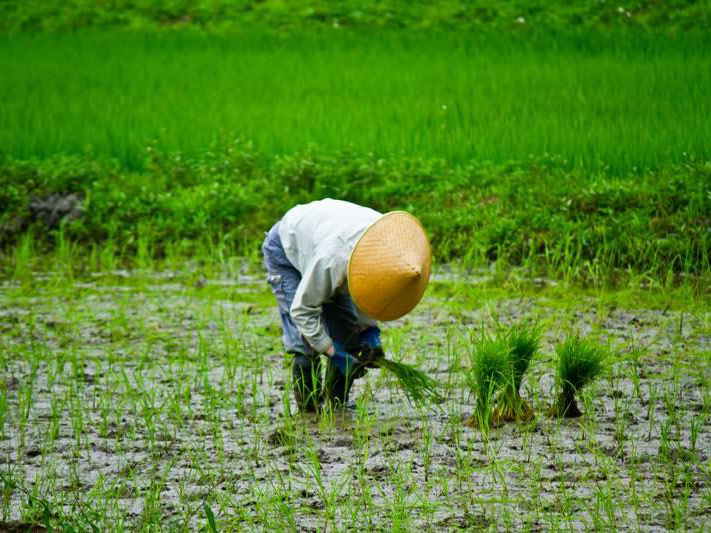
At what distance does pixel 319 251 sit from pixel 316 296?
0.51 feet

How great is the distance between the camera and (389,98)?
28.3 feet

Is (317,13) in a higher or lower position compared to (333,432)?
higher

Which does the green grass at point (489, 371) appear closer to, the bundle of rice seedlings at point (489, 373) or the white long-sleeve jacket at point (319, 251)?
the bundle of rice seedlings at point (489, 373)

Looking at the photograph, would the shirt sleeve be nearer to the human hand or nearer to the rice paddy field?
the human hand

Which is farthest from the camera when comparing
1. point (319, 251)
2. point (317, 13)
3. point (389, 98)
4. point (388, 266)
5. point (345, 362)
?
point (317, 13)

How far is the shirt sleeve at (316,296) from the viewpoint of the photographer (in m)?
3.35

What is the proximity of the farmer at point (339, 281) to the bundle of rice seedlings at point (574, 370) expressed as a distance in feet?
2.08

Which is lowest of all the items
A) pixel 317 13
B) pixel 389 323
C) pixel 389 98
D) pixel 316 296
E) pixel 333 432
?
pixel 333 432

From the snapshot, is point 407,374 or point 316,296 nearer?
point 316,296

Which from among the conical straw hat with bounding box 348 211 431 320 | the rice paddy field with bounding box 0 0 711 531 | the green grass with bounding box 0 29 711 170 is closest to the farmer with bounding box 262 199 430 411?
the conical straw hat with bounding box 348 211 431 320

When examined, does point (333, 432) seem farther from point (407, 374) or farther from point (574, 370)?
point (574, 370)

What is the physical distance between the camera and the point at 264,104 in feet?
28.8

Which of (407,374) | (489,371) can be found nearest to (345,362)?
(407,374)

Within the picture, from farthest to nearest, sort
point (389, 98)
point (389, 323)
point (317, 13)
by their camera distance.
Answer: point (317, 13) → point (389, 98) → point (389, 323)
